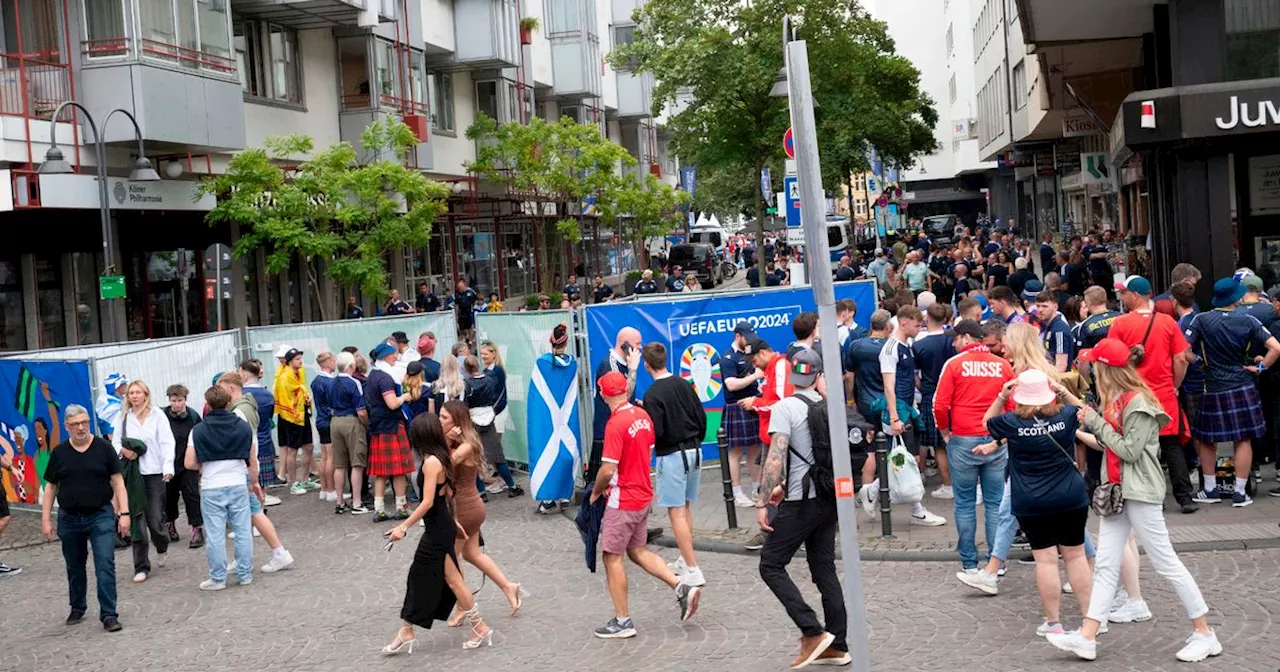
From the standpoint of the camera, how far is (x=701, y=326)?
1638cm

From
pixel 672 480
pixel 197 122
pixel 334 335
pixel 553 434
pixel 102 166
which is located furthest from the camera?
pixel 197 122

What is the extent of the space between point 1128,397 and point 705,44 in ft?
100

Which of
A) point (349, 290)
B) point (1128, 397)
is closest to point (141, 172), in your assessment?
point (349, 290)

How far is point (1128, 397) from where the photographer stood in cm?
808

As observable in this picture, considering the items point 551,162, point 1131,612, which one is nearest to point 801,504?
point 1131,612

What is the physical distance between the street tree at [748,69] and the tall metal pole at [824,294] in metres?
30.2

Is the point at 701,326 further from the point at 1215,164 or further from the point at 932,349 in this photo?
the point at 1215,164

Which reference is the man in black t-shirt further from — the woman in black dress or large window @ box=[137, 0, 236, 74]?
large window @ box=[137, 0, 236, 74]

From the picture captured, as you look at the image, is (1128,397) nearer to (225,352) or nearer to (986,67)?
(225,352)

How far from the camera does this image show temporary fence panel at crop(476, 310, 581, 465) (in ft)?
54.6

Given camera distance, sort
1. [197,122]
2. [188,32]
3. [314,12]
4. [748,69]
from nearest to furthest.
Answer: [197,122] < [188,32] < [314,12] < [748,69]

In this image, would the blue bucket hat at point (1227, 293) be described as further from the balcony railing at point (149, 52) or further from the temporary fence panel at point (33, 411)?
the balcony railing at point (149, 52)

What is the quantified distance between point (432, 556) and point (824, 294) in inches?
163

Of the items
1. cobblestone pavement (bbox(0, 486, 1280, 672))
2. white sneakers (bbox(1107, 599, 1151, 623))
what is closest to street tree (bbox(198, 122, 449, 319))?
cobblestone pavement (bbox(0, 486, 1280, 672))
